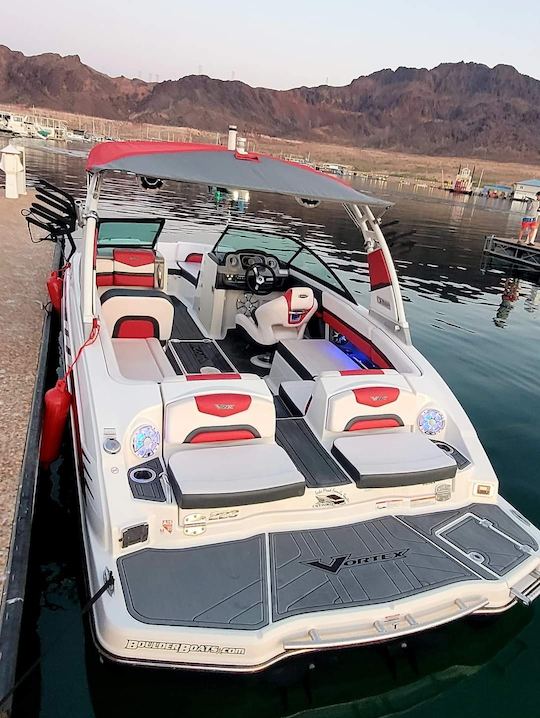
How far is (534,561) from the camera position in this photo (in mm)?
3191

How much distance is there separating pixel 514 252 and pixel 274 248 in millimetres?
17574

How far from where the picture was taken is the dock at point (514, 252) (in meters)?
20.3

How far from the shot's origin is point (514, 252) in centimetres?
2133

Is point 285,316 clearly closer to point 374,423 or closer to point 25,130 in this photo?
point 374,423

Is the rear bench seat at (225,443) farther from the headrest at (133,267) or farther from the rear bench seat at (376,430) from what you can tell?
the headrest at (133,267)

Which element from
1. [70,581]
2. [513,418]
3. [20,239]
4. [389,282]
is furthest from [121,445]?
[20,239]

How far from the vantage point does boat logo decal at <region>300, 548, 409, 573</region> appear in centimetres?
296

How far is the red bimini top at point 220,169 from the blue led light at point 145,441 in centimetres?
178

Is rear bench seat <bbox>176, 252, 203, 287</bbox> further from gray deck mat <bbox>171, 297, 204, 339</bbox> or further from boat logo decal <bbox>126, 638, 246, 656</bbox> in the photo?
boat logo decal <bbox>126, 638, 246, 656</bbox>

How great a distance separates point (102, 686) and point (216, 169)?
11.2 feet

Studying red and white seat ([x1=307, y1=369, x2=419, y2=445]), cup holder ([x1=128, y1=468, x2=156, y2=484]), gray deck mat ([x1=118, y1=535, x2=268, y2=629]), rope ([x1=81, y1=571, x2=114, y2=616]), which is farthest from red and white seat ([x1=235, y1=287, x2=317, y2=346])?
rope ([x1=81, y1=571, x2=114, y2=616])

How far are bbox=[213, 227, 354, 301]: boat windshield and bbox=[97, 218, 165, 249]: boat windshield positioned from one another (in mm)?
882

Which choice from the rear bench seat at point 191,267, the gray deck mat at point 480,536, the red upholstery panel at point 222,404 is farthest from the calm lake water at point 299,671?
the rear bench seat at point 191,267

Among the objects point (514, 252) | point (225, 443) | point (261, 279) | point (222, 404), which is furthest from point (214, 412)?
point (514, 252)
